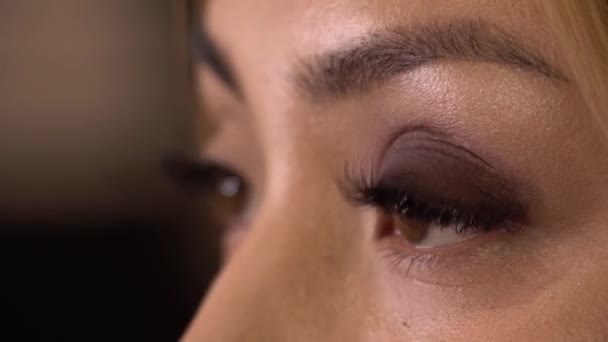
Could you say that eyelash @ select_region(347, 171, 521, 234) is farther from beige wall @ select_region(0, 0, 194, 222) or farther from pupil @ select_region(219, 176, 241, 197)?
beige wall @ select_region(0, 0, 194, 222)

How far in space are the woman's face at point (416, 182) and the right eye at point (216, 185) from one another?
22 cm

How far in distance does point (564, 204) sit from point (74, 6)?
5.54 ft

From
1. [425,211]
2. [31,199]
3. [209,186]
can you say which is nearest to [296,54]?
[425,211]

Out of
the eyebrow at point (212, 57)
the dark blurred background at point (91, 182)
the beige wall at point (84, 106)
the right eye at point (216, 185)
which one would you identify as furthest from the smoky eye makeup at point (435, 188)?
the beige wall at point (84, 106)

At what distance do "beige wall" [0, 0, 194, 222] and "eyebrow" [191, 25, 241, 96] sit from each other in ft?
3.54

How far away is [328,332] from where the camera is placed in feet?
1.92

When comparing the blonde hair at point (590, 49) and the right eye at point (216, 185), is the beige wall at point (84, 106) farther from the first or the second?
the blonde hair at point (590, 49)

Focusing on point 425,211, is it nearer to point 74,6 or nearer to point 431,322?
point 431,322

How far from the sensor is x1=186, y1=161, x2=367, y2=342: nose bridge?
0.59 meters

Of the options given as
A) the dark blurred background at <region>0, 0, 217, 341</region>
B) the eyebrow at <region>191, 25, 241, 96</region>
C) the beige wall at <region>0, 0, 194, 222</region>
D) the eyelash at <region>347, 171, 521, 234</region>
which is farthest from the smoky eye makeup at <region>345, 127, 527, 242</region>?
the beige wall at <region>0, 0, 194, 222</region>

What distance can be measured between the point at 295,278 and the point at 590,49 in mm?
244

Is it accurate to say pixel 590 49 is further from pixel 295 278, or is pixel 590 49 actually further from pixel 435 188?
pixel 295 278

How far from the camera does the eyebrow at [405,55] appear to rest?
0.53 metres

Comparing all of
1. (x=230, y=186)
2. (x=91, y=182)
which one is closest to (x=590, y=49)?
(x=230, y=186)
